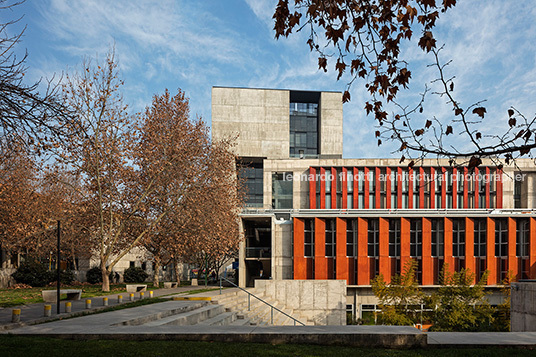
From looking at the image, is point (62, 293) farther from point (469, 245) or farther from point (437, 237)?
point (469, 245)

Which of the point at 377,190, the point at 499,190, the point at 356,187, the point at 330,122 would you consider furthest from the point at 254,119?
the point at 499,190

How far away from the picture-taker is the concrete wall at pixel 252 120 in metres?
75.3

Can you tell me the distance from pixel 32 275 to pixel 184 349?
30709mm

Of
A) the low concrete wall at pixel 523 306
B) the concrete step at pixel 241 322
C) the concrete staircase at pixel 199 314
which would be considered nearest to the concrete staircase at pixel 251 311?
the concrete staircase at pixel 199 314

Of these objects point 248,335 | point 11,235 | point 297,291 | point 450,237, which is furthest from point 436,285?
point 11,235

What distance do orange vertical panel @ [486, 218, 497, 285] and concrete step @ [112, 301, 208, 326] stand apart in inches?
1148

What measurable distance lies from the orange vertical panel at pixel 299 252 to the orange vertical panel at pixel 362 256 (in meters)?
4.78

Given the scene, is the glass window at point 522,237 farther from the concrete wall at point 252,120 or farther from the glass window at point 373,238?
the concrete wall at point 252,120

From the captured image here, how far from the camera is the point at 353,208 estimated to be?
5419 cm

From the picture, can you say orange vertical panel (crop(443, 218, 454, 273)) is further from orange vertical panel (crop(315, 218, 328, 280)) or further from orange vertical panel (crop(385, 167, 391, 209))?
orange vertical panel (crop(385, 167, 391, 209))

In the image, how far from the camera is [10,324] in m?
12.8

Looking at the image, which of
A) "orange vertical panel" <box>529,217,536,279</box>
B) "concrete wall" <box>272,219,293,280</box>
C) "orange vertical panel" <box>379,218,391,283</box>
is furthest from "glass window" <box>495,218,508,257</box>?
"concrete wall" <box>272,219,293,280</box>

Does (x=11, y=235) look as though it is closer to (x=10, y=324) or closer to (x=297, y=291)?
(x=297, y=291)

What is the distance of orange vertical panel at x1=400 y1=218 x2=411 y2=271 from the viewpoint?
40753mm
